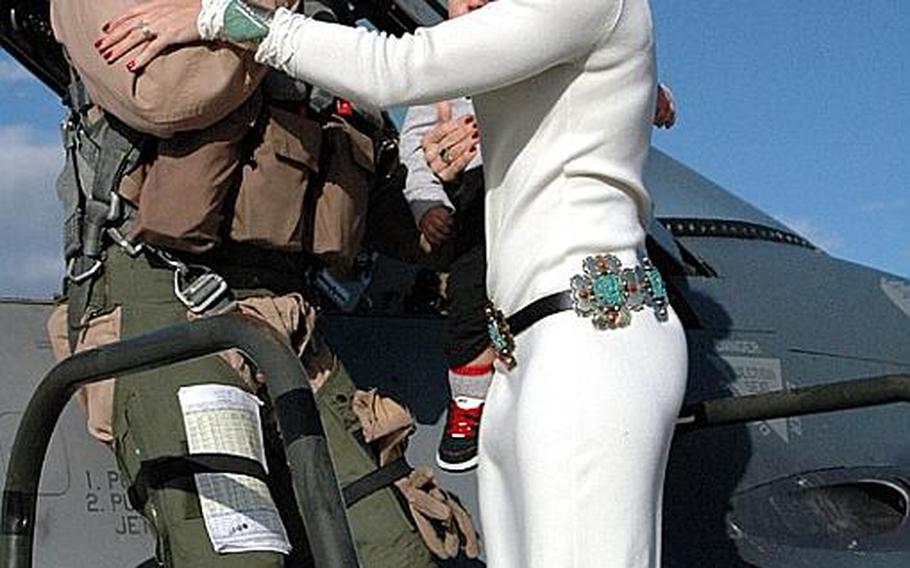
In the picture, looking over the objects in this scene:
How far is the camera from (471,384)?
2.71 meters

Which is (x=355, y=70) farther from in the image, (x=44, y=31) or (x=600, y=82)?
(x=44, y=31)

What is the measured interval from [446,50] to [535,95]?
16 centimetres

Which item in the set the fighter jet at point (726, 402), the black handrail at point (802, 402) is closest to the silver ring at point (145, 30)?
the fighter jet at point (726, 402)

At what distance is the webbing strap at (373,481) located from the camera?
2.45m

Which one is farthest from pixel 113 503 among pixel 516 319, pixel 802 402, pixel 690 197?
pixel 690 197

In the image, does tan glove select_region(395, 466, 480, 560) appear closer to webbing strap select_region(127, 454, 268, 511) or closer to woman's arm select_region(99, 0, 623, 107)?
webbing strap select_region(127, 454, 268, 511)

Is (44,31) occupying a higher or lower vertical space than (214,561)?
higher

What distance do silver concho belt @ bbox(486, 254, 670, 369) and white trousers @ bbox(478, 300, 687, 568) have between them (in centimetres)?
1

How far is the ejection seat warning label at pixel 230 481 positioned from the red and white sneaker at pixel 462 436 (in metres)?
0.50

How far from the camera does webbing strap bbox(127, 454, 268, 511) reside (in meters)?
2.24

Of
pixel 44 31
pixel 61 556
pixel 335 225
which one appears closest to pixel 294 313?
pixel 335 225

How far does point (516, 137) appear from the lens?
2049 millimetres

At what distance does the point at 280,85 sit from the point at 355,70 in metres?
0.61

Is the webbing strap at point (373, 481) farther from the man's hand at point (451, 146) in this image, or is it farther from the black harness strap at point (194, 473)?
the man's hand at point (451, 146)
